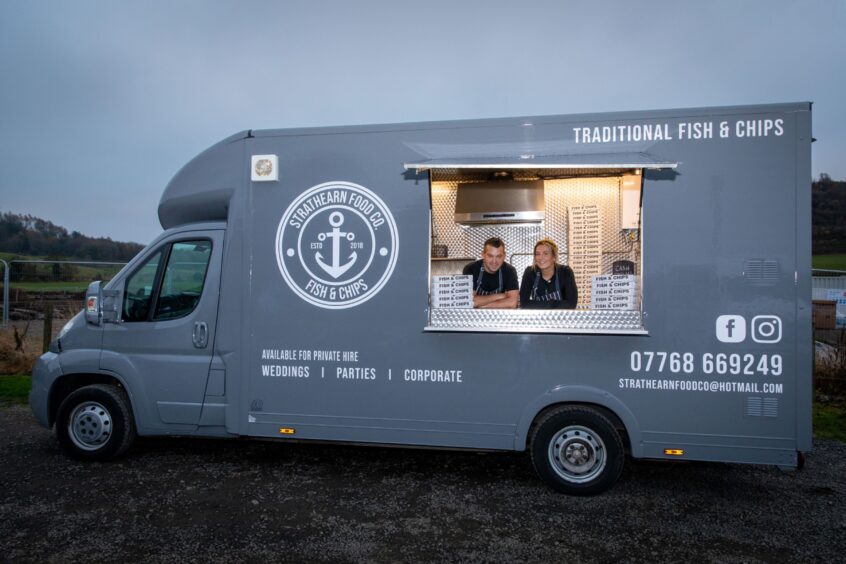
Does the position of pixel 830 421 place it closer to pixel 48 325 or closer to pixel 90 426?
pixel 90 426

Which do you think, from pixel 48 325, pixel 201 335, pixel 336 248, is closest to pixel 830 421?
pixel 336 248

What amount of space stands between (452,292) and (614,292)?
132cm

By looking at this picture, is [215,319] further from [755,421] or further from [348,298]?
[755,421]

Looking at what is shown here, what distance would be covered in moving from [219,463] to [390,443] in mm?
1847

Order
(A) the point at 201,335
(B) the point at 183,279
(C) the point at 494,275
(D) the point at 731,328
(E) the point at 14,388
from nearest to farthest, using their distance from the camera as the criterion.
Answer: (D) the point at 731,328, (A) the point at 201,335, (B) the point at 183,279, (C) the point at 494,275, (E) the point at 14,388

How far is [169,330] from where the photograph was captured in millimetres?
5059

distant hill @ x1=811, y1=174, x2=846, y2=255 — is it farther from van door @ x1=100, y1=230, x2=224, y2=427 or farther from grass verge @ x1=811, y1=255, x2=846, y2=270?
van door @ x1=100, y1=230, x2=224, y2=427

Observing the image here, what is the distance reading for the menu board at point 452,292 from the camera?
188 inches

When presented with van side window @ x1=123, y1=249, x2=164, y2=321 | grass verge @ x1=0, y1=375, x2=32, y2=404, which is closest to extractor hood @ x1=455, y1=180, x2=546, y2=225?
van side window @ x1=123, y1=249, x2=164, y2=321

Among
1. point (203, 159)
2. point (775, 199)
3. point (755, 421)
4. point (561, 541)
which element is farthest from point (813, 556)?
point (203, 159)

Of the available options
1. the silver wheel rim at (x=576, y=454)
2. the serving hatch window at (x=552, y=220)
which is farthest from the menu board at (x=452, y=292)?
the silver wheel rim at (x=576, y=454)

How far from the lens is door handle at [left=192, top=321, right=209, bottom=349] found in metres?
4.95

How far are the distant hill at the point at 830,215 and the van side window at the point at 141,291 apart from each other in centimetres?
2802

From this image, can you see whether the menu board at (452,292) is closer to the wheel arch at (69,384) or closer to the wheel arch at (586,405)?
the wheel arch at (586,405)
